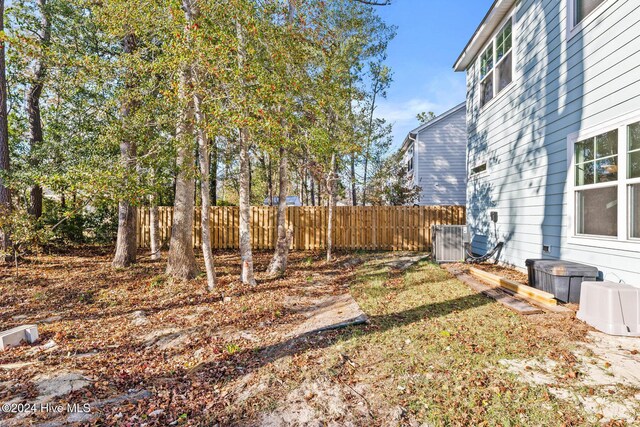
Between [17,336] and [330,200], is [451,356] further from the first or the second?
[330,200]

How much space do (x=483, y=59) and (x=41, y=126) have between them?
41.0ft

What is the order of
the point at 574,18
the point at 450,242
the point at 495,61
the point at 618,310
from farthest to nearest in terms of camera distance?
1. the point at 450,242
2. the point at 495,61
3. the point at 574,18
4. the point at 618,310

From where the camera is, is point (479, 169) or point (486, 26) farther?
point (479, 169)

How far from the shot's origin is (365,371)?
2.68 metres

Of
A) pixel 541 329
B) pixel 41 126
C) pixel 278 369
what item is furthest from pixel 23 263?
pixel 541 329

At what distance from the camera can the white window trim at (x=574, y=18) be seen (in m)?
4.22

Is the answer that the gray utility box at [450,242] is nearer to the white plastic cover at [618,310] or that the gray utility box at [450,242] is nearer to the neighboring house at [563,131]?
the neighboring house at [563,131]

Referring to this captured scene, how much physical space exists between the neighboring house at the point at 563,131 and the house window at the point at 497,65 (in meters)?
0.02

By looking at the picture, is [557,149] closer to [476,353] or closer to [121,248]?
[476,353]

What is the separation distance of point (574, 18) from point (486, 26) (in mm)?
2814

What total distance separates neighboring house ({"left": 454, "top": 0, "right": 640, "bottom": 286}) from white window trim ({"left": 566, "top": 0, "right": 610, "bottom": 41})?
0.02 meters

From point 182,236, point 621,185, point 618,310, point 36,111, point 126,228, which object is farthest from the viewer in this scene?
point 36,111

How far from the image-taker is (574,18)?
473 centimetres

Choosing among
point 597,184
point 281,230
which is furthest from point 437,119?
point 597,184
